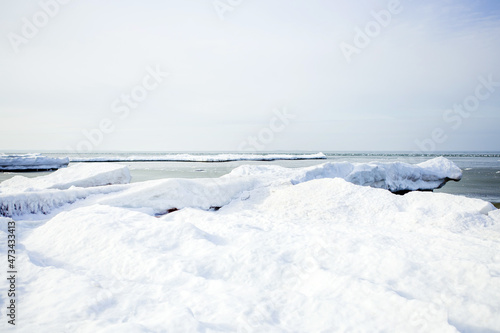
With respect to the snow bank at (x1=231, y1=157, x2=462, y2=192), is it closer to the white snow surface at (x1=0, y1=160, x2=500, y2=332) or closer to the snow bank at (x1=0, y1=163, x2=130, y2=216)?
the snow bank at (x1=0, y1=163, x2=130, y2=216)

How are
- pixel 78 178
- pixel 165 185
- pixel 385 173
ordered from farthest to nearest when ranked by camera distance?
1. pixel 385 173
2. pixel 78 178
3. pixel 165 185

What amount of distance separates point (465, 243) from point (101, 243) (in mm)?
5793

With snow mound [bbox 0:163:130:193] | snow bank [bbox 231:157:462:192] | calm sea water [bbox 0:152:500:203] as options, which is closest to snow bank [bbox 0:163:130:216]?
snow mound [bbox 0:163:130:193]

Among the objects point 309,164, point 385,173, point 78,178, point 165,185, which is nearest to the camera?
point 165,185

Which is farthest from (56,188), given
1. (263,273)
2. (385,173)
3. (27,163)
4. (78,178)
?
(27,163)

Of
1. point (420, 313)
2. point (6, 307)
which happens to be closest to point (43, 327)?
point (6, 307)

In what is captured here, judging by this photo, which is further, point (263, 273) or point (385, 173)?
point (385, 173)

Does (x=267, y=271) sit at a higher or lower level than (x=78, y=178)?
lower

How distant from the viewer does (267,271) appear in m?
3.72

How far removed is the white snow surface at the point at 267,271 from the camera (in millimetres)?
2643

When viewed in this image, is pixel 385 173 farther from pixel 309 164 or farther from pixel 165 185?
pixel 309 164

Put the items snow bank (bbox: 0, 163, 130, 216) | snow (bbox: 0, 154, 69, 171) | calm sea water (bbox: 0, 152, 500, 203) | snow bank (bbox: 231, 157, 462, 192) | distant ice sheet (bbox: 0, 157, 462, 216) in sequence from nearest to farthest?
snow bank (bbox: 0, 163, 130, 216), distant ice sheet (bbox: 0, 157, 462, 216), snow bank (bbox: 231, 157, 462, 192), calm sea water (bbox: 0, 152, 500, 203), snow (bbox: 0, 154, 69, 171)

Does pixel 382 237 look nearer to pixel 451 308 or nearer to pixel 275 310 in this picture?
pixel 451 308

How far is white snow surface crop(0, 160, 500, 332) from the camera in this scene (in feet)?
8.67
